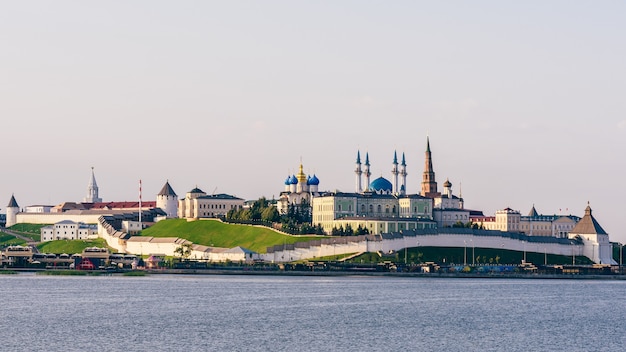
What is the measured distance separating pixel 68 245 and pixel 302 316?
123 meters

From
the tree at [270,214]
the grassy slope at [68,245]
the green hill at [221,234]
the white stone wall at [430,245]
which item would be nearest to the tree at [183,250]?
the green hill at [221,234]

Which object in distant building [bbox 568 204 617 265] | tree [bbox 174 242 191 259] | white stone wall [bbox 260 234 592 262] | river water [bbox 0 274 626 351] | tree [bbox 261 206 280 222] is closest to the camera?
river water [bbox 0 274 626 351]

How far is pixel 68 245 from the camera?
191250mm

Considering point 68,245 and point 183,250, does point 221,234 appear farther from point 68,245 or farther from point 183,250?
point 68,245

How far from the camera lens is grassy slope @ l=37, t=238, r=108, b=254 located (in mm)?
187137

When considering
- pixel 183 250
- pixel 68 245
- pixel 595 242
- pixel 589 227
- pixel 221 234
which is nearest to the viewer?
pixel 595 242

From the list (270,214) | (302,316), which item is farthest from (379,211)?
(302,316)

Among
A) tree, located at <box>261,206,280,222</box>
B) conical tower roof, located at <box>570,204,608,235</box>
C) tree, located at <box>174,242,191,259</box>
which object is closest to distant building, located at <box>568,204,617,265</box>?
conical tower roof, located at <box>570,204,608,235</box>

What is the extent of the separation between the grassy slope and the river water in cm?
7452

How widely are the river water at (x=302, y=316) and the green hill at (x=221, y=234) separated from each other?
46750 mm

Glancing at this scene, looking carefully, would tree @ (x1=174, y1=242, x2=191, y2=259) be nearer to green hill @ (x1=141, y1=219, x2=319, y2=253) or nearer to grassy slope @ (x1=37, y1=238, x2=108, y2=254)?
green hill @ (x1=141, y1=219, x2=319, y2=253)

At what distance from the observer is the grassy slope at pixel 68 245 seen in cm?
18714

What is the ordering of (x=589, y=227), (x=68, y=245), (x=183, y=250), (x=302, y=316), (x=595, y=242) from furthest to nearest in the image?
1. (x=68, y=245)
2. (x=183, y=250)
3. (x=589, y=227)
4. (x=595, y=242)
5. (x=302, y=316)

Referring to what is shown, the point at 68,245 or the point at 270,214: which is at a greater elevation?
the point at 270,214
